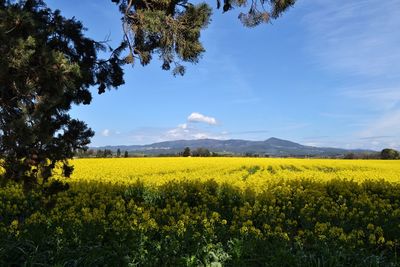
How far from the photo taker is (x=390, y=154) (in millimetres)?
65125

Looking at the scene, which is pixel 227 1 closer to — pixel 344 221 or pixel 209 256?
pixel 209 256

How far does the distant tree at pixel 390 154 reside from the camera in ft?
212

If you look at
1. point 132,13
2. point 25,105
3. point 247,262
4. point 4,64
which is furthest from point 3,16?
point 247,262

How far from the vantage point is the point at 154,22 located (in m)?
6.11

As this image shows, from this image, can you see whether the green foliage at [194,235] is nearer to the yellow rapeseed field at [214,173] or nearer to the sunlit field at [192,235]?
the sunlit field at [192,235]

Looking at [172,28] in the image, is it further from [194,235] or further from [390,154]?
[390,154]

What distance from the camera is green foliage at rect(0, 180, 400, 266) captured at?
5.60 metres

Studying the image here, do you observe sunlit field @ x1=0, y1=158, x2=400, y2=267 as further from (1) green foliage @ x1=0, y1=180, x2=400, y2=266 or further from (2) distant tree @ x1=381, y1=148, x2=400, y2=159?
(2) distant tree @ x1=381, y1=148, x2=400, y2=159

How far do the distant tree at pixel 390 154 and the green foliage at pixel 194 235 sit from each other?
57663mm

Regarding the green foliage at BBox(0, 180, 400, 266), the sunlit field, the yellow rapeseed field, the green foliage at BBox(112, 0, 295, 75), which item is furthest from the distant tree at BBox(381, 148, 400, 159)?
the green foliage at BBox(112, 0, 295, 75)

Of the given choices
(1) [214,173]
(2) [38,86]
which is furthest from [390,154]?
(2) [38,86]

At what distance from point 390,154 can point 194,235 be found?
6550cm

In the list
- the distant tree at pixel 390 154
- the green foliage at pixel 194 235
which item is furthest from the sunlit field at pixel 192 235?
the distant tree at pixel 390 154

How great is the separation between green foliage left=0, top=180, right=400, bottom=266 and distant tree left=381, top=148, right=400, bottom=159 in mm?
57663
